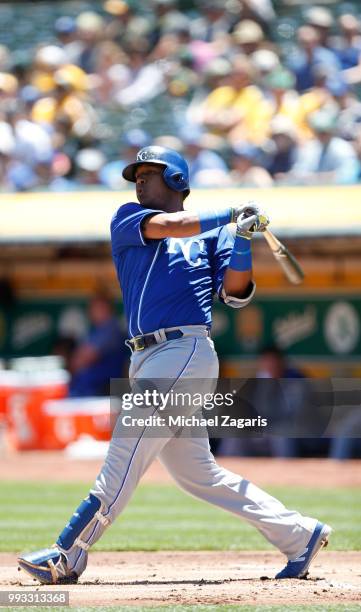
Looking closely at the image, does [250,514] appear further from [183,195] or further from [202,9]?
[202,9]

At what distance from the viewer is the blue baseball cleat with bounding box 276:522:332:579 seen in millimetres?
4809

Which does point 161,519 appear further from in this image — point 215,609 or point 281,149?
point 281,149

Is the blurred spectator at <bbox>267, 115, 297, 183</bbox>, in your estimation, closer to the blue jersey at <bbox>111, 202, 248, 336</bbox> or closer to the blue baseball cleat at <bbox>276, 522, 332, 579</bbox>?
the blue jersey at <bbox>111, 202, 248, 336</bbox>

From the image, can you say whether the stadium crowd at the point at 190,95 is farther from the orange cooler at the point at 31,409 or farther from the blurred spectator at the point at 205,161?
the orange cooler at the point at 31,409

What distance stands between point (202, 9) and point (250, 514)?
410 inches

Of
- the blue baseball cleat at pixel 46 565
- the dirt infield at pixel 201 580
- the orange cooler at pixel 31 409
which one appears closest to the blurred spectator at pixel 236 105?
the orange cooler at pixel 31 409

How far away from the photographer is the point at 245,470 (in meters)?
10.2

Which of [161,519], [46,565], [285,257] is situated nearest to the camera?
[46,565]

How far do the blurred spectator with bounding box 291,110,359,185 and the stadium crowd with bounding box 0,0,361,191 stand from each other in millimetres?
12

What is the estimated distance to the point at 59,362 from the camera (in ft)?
41.8

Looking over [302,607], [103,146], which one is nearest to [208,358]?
[302,607]

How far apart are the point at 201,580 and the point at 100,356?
278 inches

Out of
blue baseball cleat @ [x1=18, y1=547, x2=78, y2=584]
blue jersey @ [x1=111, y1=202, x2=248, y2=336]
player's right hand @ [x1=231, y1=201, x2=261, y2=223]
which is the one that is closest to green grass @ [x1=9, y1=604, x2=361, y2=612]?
blue baseball cleat @ [x1=18, y1=547, x2=78, y2=584]

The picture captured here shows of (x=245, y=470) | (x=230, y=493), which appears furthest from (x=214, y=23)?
(x=230, y=493)
